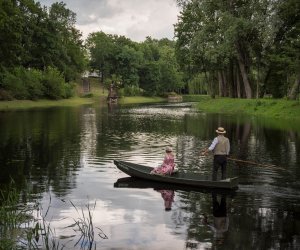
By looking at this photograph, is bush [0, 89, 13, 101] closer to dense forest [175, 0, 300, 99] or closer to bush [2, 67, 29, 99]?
bush [2, 67, 29, 99]

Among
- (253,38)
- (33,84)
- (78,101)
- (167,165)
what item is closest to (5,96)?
(33,84)

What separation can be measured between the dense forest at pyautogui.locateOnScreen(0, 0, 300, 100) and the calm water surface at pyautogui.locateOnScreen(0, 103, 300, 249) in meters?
26.2

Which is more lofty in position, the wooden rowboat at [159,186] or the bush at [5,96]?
the bush at [5,96]

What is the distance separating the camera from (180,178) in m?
19.7

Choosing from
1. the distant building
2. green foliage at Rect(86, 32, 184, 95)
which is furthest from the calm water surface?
the distant building

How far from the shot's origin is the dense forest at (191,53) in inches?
2324

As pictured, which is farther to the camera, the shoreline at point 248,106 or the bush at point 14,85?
the bush at point 14,85

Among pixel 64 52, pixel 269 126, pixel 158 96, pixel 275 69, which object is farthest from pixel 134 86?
pixel 269 126

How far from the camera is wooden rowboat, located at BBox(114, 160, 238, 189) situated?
61.9 feet

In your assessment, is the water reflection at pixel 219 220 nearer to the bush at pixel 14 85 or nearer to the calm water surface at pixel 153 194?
the calm water surface at pixel 153 194

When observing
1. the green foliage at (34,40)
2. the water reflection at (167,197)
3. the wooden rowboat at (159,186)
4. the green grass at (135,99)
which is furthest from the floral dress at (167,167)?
the green grass at (135,99)

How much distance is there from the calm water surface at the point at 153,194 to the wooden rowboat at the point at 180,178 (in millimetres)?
426

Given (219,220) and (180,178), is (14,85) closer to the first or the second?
(180,178)

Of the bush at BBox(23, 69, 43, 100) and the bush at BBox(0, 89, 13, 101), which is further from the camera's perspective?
the bush at BBox(23, 69, 43, 100)
